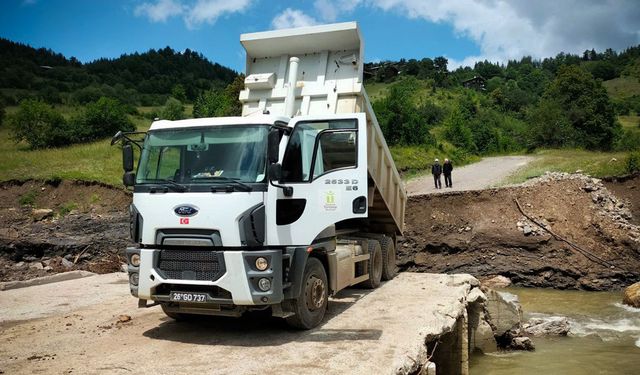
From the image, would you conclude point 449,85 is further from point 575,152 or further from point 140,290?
point 140,290

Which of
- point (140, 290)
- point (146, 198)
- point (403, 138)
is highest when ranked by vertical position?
point (403, 138)

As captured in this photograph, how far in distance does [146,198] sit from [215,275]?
1.36m

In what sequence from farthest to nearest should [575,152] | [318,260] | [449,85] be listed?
[449,85] < [575,152] < [318,260]

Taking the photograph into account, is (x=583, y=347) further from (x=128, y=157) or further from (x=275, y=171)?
(x=128, y=157)

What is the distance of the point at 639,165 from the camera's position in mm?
23531

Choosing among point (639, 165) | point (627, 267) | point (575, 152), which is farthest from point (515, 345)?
point (575, 152)

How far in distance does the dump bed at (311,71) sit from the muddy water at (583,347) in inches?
188

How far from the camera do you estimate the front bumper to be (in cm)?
634

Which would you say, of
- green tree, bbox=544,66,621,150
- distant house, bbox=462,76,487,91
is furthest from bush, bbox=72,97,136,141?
distant house, bbox=462,76,487,91

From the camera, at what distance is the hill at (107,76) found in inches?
2592

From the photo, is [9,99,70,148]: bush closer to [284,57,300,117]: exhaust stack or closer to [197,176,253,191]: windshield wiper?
[284,57,300,117]: exhaust stack

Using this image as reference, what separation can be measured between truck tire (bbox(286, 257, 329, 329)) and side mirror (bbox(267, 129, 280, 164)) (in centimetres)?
162

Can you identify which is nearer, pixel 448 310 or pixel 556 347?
pixel 448 310

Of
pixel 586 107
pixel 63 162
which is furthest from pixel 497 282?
pixel 586 107
